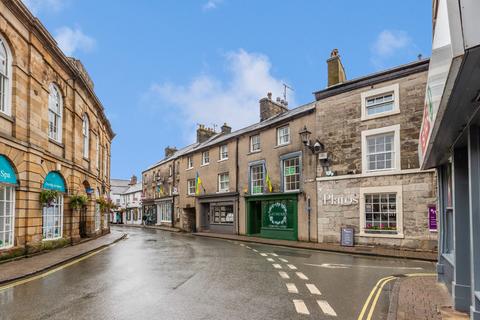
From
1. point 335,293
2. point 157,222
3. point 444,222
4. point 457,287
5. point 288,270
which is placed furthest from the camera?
point 157,222

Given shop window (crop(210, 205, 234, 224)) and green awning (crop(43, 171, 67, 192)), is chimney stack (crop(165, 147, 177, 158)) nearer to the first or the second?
shop window (crop(210, 205, 234, 224))

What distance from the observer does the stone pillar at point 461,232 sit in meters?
5.98

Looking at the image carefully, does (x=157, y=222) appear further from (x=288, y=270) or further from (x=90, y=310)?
(x=90, y=310)

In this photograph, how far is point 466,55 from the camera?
285 centimetres

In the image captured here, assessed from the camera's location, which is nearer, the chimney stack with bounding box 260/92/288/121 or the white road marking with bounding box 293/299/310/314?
the white road marking with bounding box 293/299/310/314

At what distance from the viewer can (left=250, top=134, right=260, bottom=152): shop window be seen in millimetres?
25186

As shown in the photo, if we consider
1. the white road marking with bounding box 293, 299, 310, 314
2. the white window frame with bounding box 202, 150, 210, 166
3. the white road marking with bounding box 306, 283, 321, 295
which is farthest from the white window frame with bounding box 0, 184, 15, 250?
the white window frame with bounding box 202, 150, 210, 166

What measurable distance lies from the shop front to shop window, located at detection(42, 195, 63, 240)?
1257 cm

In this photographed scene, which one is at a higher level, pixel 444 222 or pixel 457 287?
pixel 444 222

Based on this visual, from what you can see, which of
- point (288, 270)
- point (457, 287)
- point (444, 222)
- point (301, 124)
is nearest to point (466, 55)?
point (457, 287)

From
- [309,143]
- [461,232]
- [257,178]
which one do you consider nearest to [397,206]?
[309,143]

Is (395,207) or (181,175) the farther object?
(181,175)

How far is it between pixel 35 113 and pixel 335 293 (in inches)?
517

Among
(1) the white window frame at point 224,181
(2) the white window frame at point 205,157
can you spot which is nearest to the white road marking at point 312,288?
(1) the white window frame at point 224,181
